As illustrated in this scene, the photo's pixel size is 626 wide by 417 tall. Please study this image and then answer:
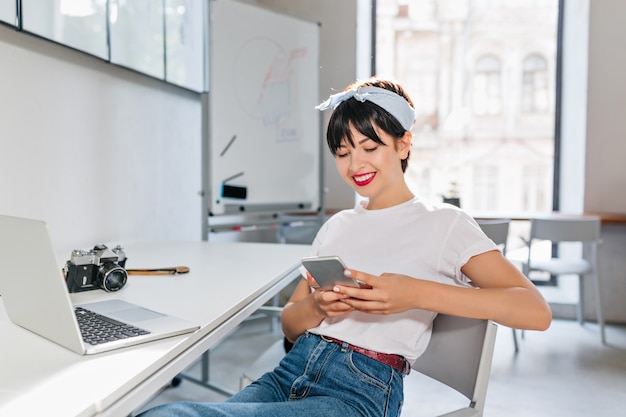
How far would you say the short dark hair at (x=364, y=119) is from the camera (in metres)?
1.13

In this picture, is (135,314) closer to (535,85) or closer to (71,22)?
(71,22)

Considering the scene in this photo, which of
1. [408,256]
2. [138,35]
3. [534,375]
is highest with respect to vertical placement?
[138,35]

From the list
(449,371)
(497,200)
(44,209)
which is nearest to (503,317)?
(449,371)

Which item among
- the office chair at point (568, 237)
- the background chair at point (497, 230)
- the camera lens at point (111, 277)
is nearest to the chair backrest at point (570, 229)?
the office chair at point (568, 237)

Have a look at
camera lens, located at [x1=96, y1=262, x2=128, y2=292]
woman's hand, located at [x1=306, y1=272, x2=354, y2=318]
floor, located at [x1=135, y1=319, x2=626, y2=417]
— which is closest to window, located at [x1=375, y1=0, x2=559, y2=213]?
floor, located at [x1=135, y1=319, x2=626, y2=417]

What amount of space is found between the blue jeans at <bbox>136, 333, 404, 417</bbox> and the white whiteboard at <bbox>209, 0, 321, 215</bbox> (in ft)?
5.26

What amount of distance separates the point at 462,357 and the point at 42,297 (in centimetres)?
79

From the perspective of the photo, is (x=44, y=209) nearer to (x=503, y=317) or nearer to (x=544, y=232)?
(x=503, y=317)

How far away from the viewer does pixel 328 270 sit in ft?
2.86

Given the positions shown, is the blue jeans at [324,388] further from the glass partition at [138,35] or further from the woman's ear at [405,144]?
the glass partition at [138,35]

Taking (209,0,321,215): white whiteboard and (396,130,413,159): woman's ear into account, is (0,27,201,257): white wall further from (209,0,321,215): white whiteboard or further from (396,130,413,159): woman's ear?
(396,130,413,159): woman's ear

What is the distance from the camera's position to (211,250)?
194cm

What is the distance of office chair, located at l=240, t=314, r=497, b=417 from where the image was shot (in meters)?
0.98

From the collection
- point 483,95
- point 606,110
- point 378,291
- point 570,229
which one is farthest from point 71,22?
point 606,110
